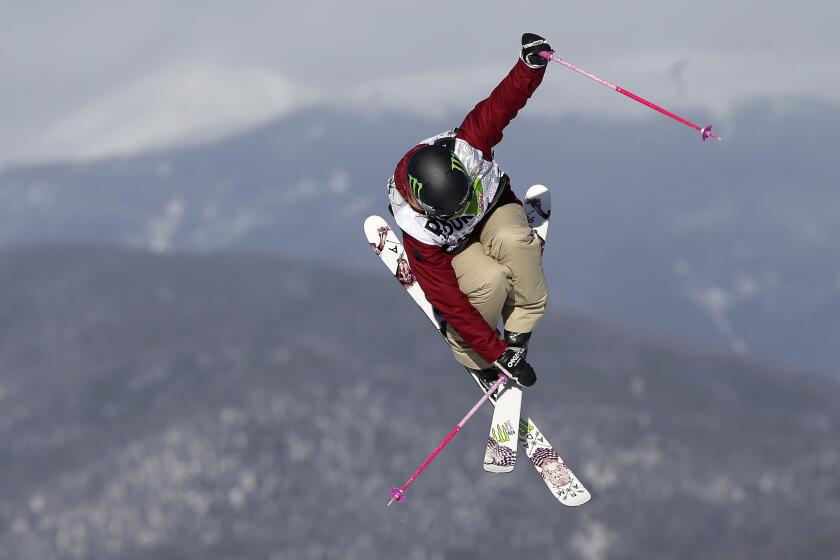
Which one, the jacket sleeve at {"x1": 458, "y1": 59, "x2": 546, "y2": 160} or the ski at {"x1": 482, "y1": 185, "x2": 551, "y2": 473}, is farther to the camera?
the ski at {"x1": 482, "y1": 185, "x2": 551, "y2": 473}

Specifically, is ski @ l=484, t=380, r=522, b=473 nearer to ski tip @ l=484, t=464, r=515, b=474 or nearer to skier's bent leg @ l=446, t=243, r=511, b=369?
ski tip @ l=484, t=464, r=515, b=474

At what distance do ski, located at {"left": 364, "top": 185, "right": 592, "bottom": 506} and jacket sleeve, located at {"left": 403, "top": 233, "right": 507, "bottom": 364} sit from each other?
2.08 m

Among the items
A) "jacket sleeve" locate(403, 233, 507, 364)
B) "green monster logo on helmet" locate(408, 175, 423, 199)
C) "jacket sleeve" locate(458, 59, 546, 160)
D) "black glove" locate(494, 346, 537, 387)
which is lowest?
"black glove" locate(494, 346, 537, 387)

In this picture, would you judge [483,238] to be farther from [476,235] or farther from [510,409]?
[510,409]

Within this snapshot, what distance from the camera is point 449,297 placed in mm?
18719

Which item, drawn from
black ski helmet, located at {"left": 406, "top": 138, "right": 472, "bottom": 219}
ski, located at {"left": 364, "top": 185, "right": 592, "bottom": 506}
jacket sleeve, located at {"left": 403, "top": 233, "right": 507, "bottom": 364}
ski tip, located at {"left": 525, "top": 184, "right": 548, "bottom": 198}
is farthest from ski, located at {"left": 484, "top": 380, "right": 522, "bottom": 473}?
black ski helmet, located at {"left": 406, "top": 138, "right": 472, "bottom": 219}

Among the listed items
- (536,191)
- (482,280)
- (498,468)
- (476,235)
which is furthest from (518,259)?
(498,468)

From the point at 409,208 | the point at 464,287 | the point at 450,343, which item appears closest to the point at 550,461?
the point at 450,343

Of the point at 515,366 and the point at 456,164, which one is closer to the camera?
the point at 456,164

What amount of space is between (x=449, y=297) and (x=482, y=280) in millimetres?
601

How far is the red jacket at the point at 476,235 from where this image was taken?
718 inches

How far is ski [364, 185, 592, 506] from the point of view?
21250 millimetres

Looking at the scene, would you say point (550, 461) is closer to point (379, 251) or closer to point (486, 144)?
point (379, 251)

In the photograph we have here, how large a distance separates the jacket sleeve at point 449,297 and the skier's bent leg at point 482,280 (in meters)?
0.11
